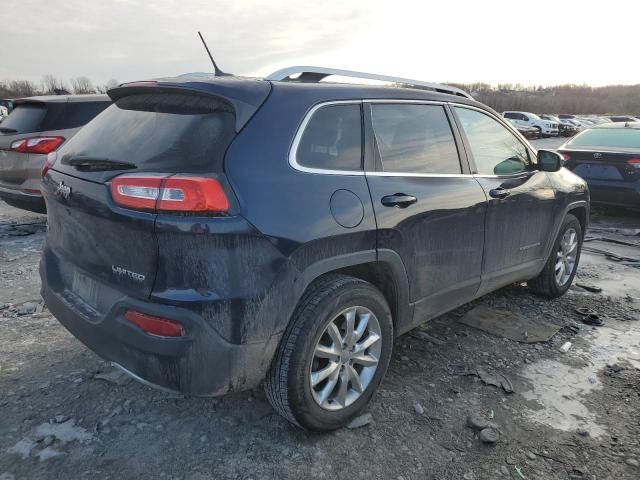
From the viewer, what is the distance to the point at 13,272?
16.1 ft

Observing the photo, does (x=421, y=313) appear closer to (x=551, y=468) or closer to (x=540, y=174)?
(x=551, y=468)

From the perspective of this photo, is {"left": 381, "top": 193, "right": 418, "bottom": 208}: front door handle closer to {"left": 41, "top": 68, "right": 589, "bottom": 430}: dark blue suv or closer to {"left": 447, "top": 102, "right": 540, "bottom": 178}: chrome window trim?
{"left": 41, "top": 68, "right": 589, "bottom": 430}: dark blue suv

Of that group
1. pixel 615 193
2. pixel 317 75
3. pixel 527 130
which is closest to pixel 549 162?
pixel 317 75

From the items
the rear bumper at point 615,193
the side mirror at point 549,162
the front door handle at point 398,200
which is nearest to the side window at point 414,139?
the front door handle at point 398,200

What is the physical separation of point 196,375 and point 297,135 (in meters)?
1.17

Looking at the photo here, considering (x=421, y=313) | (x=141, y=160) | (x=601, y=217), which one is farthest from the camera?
(x=601, y=217)

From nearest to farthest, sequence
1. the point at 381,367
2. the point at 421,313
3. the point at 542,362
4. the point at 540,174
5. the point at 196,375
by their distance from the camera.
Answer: the point at 196,375
the point at 381,367
the point at 421,313
the point at 542,362
the point at 540,174

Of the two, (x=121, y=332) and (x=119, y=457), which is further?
(x=119, y=457)

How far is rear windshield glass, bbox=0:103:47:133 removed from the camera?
631 centimetres

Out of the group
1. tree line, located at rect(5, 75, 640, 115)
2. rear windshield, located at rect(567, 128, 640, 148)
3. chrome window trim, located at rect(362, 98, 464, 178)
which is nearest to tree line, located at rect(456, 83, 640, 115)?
tree line, located at rect(5, 75, 640, 115)

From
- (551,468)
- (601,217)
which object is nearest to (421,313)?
(551,468)

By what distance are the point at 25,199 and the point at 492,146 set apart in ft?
17.4

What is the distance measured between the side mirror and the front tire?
2.19m

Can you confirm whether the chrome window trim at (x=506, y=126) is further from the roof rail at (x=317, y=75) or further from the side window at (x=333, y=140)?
the side window at (x=333, y=140)
